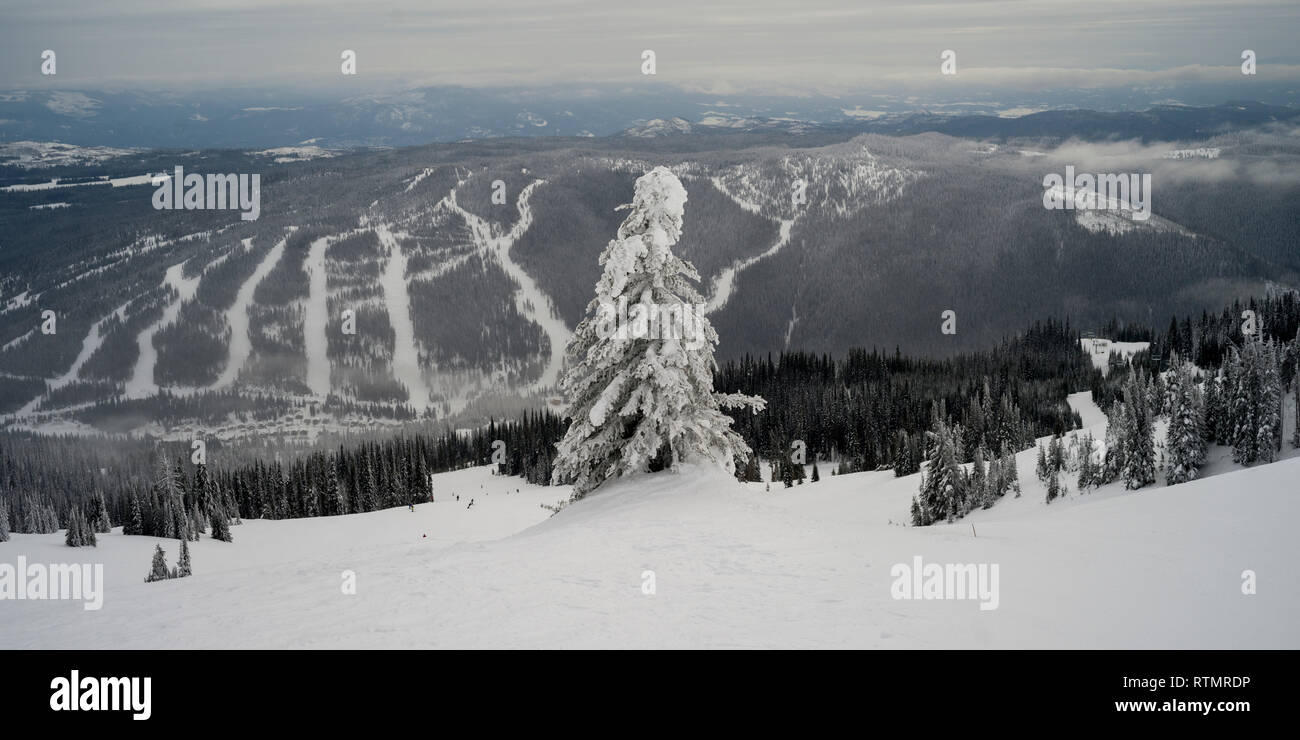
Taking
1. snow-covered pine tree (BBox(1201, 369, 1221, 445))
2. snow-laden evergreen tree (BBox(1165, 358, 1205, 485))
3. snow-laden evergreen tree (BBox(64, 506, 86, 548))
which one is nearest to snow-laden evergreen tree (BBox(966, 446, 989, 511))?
snow-laden evergreen tree (BBox(1165, 358, 1205, 485))

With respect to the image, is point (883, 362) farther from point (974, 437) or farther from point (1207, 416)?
point (1207, 416)

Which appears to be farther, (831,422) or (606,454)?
(831,422)

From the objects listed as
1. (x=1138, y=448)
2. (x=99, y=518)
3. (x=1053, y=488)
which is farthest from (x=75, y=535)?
(x=1138, y=448)

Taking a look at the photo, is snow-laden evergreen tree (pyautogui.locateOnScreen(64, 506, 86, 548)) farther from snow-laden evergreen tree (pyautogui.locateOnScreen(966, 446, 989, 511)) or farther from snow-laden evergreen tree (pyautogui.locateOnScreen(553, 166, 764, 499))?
snow-laden evergreen tree (pyautogui.locateOnScreen(966, 446, 989, 511))

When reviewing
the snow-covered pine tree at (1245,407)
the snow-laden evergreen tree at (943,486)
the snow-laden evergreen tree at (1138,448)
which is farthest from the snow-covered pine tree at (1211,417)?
the snow-laden evergreen tree at (943,486)

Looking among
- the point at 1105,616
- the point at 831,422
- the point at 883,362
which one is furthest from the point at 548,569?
the point at 883,362

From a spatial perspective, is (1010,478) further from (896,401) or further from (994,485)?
(896,401)
